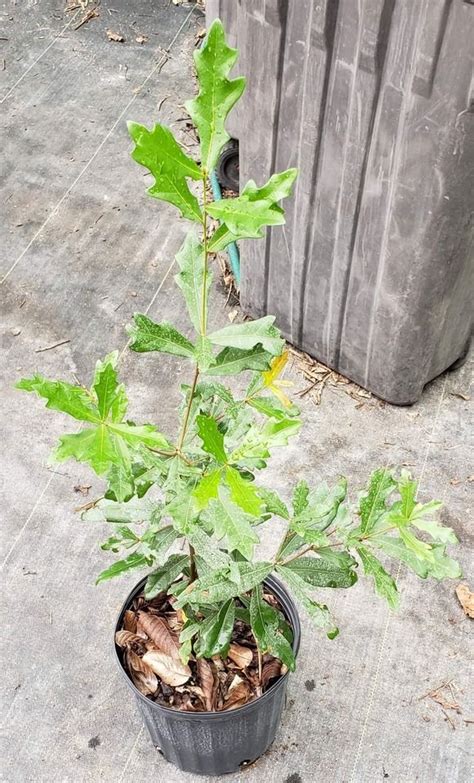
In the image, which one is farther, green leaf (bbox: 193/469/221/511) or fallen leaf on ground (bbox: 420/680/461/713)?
fallen leaf on ground (bbox: 420/680/461/713)

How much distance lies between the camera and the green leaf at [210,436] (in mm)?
1100

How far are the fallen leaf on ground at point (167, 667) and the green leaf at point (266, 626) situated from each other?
27 centimetres

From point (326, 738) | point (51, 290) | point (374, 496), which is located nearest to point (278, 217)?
point (374, 496)

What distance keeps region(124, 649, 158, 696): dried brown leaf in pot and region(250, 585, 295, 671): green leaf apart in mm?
339

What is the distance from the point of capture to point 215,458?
1158 mm

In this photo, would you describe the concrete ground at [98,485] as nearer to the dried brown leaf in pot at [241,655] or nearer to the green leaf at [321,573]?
the dried brown leaf in pot at [241,655]

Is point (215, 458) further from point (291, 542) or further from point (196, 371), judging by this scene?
point (291, 542)

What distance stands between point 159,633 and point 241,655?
19 cm

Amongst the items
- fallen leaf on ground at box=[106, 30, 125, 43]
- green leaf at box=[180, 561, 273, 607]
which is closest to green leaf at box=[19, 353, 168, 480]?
green leaf at box=[180, 561, 273, 607]

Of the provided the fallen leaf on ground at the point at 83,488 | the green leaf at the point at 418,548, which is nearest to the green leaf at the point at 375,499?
the green leaf at the point at 418,548

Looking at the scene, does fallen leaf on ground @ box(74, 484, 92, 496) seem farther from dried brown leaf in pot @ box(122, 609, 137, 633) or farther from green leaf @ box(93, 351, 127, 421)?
green leaf @ box(93, 351, 127, 421)

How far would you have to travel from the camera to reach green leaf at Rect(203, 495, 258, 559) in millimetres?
1188

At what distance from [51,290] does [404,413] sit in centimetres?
135

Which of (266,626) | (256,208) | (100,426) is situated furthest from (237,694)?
(256,208)
